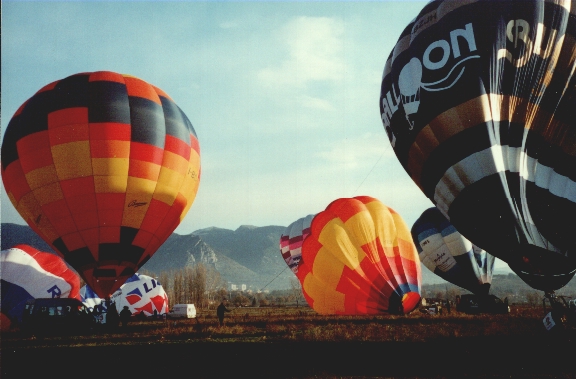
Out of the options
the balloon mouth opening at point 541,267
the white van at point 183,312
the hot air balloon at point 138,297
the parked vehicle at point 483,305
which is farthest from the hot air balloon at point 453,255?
the hot air balloon at point 138,297

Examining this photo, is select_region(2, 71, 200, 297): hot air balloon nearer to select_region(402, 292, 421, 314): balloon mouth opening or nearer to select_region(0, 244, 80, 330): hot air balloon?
select_region(0, 244, 80, 330): hot air balloon

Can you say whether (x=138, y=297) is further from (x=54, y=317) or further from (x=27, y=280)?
(x=54, y=317)

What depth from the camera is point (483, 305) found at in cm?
2427

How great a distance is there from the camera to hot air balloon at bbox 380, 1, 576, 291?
988 centimetres

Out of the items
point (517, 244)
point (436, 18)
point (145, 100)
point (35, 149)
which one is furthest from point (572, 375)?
point (35, 149)

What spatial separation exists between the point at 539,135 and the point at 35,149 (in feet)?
47.0

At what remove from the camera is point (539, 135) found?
10734 millimetres

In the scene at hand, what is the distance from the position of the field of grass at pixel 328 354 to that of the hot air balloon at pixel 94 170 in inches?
117

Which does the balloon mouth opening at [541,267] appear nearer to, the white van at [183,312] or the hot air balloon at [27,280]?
the hot air balloon at [27,280]

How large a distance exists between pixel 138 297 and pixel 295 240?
679 inches

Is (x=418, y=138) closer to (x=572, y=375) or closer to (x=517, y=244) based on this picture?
(x=517, y=244)

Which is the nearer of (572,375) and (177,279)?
(572,375)

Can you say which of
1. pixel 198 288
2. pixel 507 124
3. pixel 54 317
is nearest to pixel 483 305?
pixel 507 124

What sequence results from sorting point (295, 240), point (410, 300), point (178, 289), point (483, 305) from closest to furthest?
point (410, 300)
point (483, 305)
point (295, 240)
point (178, 289)
